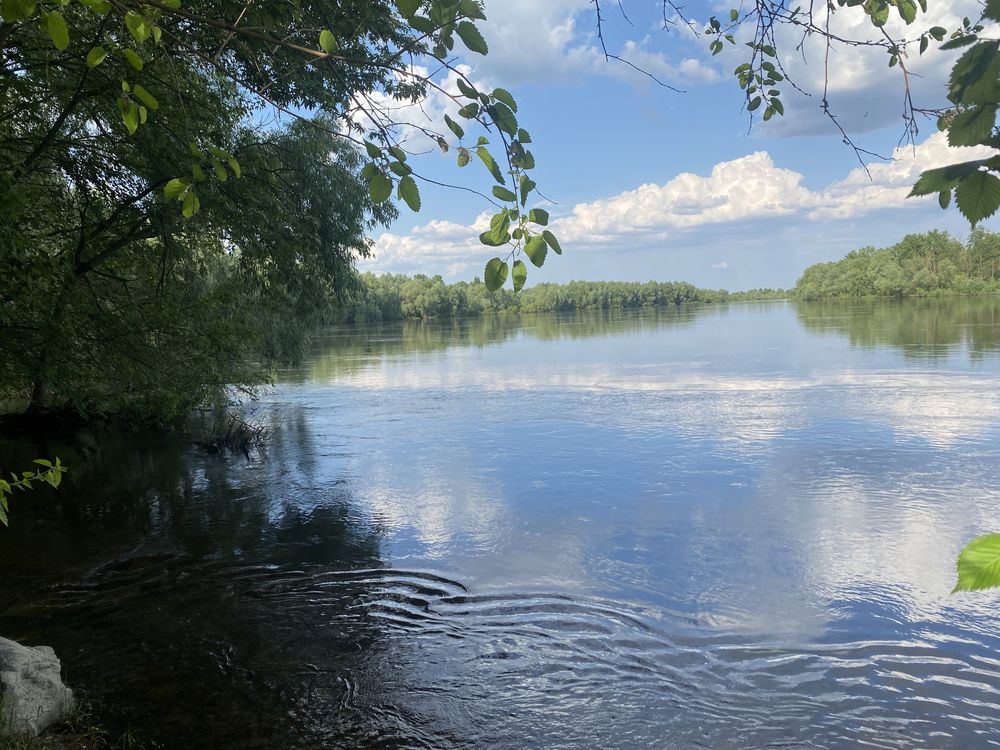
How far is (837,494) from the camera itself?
37.9 ft

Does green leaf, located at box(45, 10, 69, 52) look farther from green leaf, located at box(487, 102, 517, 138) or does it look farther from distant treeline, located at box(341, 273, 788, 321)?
distant treeline, located at box(341, 273, 788, 321)

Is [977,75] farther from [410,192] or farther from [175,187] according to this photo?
[175,187]

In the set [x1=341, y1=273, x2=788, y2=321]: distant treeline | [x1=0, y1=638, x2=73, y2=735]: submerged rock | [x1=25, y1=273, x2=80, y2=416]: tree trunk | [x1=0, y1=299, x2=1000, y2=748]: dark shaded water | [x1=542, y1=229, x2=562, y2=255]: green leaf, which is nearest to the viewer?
[x1=542, y1=229, x2=562, y2=255]: green leaf

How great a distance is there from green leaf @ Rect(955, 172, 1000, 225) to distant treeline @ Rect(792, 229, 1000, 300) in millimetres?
85608

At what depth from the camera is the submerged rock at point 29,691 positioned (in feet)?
13.8

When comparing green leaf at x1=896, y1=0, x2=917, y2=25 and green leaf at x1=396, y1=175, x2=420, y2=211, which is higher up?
green leaf at x1=896, y1=0, x2=917, y2=25

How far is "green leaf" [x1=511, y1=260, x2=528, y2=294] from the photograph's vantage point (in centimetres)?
182

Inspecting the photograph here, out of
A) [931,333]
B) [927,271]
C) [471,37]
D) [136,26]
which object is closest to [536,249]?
[471,37]

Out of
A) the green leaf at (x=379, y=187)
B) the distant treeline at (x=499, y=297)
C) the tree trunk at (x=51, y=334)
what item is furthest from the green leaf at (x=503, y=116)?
the distant treeline at (x=499, y=297)

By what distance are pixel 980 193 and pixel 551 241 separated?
91cm

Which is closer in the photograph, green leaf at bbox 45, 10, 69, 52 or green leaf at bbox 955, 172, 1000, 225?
green leaf at bbox 955, 172, 1000, 225

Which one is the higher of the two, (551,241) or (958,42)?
(958,42)

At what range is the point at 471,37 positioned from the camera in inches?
72.0

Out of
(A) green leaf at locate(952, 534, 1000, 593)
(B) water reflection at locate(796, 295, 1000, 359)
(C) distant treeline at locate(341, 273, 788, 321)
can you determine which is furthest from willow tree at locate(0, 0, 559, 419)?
(C) distant treeline at locate(341, 273, 788, 321)
